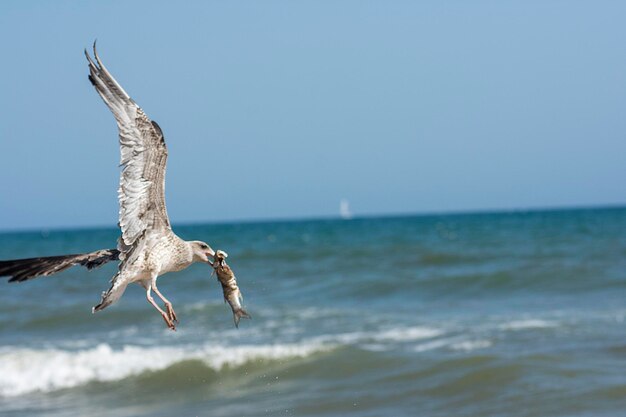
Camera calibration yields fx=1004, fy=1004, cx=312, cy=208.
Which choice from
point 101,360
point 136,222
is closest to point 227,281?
point 136,222

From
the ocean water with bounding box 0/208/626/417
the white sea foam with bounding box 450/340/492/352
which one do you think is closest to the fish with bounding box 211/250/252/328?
the ocean water with bounding box 0/208/626/417

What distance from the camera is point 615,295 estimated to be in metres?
16.0

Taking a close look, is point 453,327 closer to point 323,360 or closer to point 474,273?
point 323,360

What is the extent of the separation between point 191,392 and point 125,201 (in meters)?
4.66

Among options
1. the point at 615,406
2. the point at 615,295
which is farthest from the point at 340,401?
the point at 615,295

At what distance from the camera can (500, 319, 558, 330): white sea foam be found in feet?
42.5

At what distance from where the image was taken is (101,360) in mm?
12156

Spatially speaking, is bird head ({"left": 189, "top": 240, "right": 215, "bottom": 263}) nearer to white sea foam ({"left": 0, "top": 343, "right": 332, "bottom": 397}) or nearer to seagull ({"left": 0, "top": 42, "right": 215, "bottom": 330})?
seagull ({"left": 0, "top": 42, "right": 215, "bottom": 330})

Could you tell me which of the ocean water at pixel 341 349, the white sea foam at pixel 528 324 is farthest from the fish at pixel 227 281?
the white sea foam at pixel 528 324

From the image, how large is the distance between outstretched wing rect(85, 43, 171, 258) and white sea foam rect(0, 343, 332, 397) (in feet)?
16.9

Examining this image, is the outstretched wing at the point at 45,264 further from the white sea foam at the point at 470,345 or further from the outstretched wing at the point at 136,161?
the white sea foam at the point at 470,345

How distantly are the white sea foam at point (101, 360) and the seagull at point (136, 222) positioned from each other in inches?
188

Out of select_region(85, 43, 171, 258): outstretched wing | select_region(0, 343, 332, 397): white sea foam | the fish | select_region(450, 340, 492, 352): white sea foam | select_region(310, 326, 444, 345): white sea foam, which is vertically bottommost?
select_region(0, 343, 332, 397): white sea foam

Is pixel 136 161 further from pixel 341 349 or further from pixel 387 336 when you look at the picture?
pixel 387 336
